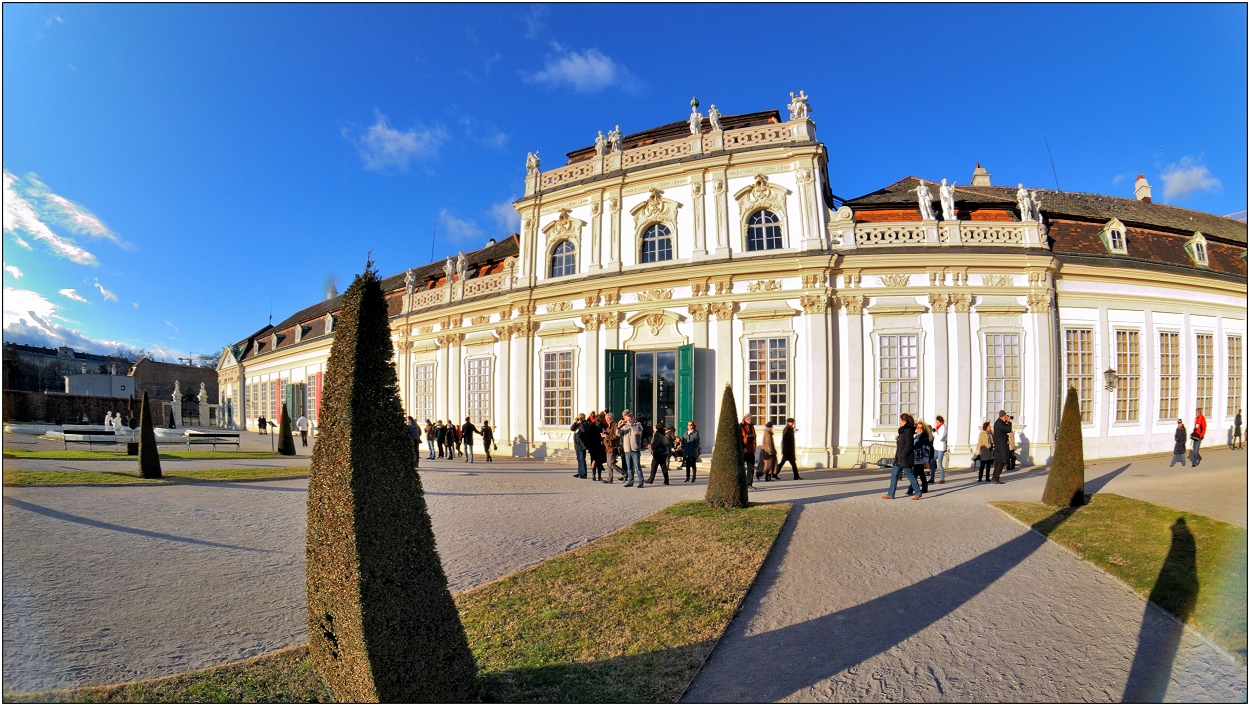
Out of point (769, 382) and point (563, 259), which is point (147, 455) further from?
point (769, 382)

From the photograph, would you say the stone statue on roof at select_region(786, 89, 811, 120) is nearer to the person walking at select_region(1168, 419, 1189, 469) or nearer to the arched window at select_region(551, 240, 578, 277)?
the arched window at select_region(551, 240, 578, 277)

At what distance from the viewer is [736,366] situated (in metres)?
17.6

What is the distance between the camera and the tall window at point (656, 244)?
19375 millimetres

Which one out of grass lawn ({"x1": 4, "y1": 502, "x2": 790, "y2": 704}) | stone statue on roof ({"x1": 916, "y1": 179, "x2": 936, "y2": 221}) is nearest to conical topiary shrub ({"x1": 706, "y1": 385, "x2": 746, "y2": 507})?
grass lawn ({"x1": 4, "y1": 502, "x2": 790, "y2": 704})

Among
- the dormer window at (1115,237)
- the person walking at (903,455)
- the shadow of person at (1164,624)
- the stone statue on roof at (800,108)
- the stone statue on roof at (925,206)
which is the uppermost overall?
the stone statue on roof at (800,108)

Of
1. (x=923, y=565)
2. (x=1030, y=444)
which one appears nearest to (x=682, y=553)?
(x=923, y=565)

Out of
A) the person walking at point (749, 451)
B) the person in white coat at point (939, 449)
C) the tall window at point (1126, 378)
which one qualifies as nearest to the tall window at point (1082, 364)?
the tall window at point (1126, 378)

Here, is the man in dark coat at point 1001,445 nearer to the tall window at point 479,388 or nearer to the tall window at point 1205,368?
the tall window at point 1205,368

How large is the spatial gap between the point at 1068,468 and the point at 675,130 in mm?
17278

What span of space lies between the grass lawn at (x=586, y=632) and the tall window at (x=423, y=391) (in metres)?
19.9

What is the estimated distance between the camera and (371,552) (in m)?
2.97

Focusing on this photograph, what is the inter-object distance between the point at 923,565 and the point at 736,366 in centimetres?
1155

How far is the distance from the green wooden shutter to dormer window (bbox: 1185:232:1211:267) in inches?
673

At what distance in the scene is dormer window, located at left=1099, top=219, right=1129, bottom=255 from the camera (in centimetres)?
1681
